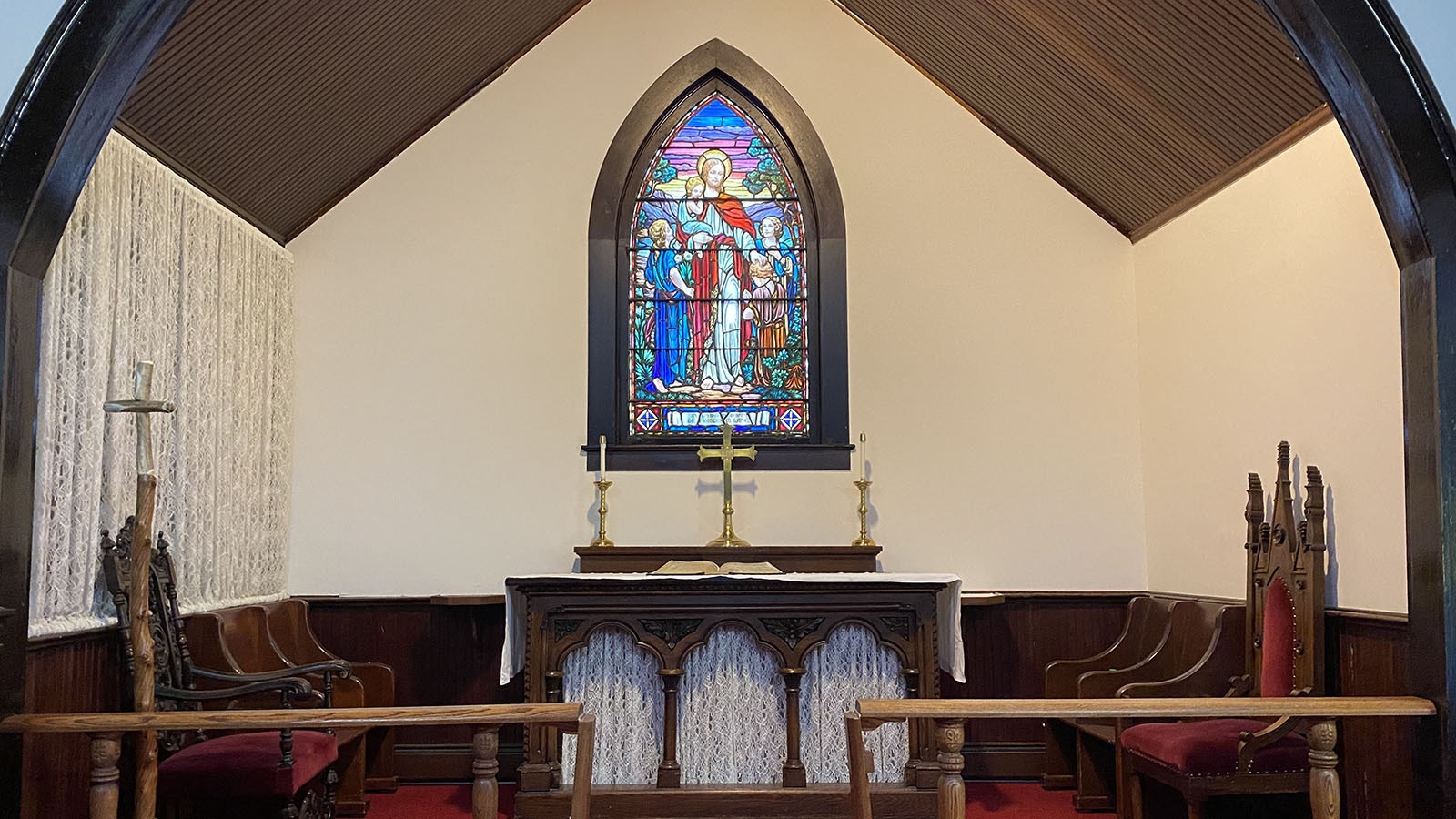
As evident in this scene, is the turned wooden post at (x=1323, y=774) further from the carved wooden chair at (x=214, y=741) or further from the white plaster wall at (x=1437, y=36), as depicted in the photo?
the carved wooden chair at (x=214, y=741)

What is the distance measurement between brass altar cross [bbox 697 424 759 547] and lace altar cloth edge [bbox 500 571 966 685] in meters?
0.75

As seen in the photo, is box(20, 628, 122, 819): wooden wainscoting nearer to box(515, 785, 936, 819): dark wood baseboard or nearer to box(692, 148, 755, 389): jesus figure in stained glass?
box(515, 785, 936, 819): dark wood baseboard

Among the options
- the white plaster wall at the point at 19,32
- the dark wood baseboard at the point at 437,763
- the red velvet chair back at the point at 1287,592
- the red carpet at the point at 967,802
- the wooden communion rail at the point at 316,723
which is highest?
the white plaster wall at the point at 19,32

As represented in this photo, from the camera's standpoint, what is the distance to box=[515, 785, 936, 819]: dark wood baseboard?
5.84m

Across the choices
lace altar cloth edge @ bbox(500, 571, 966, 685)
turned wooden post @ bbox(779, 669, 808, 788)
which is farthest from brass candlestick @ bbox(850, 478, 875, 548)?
turned wooden post @ bbox(779, 669, 808, 788)

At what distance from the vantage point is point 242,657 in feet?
18.8

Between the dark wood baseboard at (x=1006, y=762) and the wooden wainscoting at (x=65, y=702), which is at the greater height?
the wooden wainscoting at (x=65, y=702)

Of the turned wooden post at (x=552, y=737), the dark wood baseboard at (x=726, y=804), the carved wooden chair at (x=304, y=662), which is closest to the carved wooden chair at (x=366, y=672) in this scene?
the carved wooden chair at (x=304, y=662)

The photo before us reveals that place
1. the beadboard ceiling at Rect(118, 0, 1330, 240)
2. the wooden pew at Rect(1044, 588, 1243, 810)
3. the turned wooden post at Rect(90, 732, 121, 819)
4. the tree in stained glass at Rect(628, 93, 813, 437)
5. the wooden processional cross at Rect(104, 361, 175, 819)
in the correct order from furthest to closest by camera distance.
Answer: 1. the tree in stained glass at Rect(628, 93, 813, 437)
2. the wooden pew at Rect(1044, 588, 1243, 810)
3. the beadboard ceiling at Rect(118, 0, 1330, 240)
4. the wooden processional cross at Rect(104, 361, 175, 819)
5. the turned wooden post at Rect(90, 732, 121, 819)

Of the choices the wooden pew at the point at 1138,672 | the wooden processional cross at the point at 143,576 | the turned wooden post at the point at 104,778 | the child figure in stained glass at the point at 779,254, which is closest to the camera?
the turned wooden post at the point at 104,778

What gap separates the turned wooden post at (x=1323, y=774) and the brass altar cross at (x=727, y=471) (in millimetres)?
3504

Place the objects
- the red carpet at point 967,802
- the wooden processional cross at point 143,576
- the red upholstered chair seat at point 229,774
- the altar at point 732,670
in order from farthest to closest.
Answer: the red carpet at point 967,802 < the altar at point 732,670 < the red upholstered chair seat at point 229,774 < the wooden processional cross at point 143,576

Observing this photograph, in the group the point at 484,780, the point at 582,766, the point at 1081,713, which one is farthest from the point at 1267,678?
the point at 484,780

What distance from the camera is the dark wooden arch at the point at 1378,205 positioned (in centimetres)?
375
